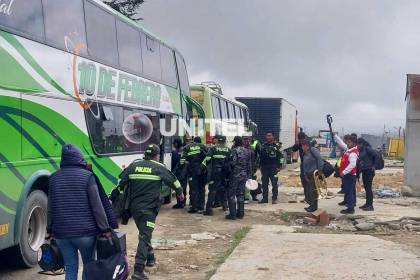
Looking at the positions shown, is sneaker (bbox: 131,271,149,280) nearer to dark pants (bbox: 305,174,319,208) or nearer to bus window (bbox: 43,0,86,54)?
bus window (bbox: 43,0,86,54)

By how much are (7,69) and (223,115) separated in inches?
567

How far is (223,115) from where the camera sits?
67.5 ft

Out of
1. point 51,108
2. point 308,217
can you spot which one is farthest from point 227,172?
point 51,108

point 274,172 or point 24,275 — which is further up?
point 274,172

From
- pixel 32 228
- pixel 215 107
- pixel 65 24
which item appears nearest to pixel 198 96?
pixel 215 107

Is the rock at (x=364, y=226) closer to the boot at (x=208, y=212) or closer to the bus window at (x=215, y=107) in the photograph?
the boot at (x=208, y=212)

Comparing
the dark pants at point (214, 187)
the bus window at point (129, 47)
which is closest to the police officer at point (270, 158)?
the dark pants at point (214, 187)

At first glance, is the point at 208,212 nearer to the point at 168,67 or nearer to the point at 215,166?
the point at 215,166

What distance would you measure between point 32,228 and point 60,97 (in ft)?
6.06

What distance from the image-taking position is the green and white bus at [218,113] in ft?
60.2

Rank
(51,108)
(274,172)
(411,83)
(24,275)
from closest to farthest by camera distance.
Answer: (24,275)
(51,108)
(274,172)
(411,83)

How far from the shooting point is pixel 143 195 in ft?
21.4

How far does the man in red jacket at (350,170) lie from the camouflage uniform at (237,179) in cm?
214

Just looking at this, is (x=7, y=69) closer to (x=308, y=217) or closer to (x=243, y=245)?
(x=243, y=245)
